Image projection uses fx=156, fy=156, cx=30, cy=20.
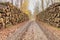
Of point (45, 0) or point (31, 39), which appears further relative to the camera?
point (45, 0)

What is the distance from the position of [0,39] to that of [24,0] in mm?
43393

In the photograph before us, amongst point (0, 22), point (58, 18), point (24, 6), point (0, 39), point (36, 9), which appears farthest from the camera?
point (36, 9)

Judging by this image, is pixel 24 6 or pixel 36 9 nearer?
pixel 24 6

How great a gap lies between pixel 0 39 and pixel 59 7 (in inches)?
493

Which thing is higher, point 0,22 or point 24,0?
point 24,0

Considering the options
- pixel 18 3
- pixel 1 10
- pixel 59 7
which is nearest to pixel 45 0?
pixel 18 3

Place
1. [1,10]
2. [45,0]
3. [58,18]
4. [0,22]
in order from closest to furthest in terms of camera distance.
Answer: [0,22] < [1,10] < [58,18] < [45,0]

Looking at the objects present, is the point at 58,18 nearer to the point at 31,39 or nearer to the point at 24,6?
the point at 31,39

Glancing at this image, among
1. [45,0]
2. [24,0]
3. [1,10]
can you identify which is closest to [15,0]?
[24,0]

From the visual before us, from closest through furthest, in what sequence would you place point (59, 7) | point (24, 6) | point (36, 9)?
1. point (59, 7)
2. point (24, 6)
3. point (36, 9)

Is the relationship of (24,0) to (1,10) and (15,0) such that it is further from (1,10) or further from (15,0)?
(1,10)

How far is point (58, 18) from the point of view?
18484mm

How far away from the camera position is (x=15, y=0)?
47562 millimetres

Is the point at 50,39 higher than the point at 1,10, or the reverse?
the point at 1,10
